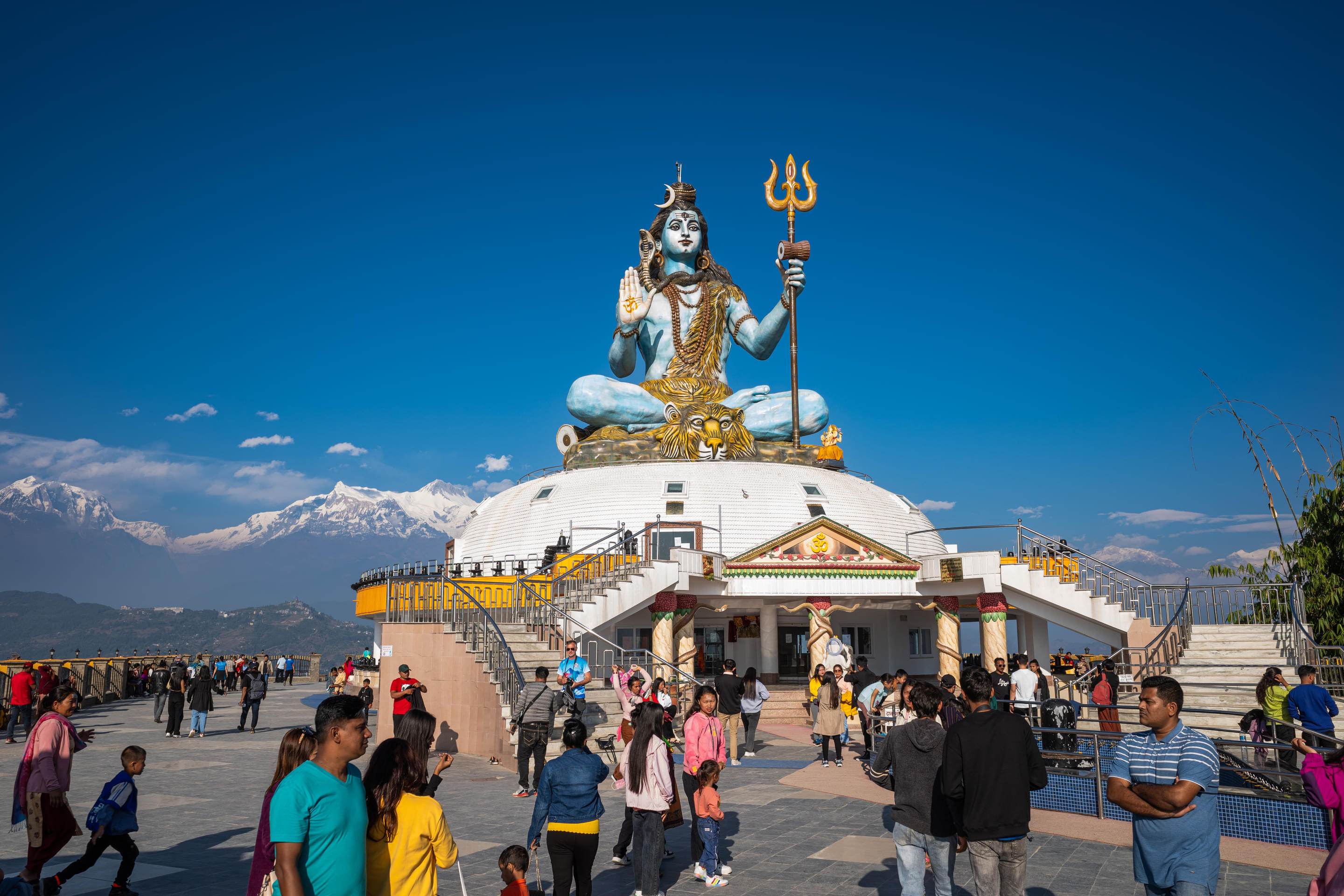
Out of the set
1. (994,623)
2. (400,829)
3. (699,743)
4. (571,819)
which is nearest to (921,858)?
(571,819)

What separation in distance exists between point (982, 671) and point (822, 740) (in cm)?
962

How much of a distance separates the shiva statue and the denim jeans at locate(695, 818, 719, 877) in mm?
27687

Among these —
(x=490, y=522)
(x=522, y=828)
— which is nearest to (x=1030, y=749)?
(x=522, y=828)

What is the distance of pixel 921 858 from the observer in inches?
263

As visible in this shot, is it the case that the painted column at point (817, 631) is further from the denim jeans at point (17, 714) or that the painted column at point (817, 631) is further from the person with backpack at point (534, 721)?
the denim jeans at point (17, 714)

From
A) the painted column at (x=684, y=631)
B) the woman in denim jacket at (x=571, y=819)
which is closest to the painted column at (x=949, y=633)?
the painted column at (x=684, y=631)

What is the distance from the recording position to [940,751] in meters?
6.75

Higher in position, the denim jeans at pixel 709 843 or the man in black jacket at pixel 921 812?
the man in black jacket at pixel 921 812

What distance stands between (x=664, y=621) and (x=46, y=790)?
18.1 m

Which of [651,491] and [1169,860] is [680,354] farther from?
[1169,860]

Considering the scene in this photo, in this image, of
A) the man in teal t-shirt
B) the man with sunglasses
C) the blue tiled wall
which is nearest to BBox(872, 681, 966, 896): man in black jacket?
the blue tiled wall

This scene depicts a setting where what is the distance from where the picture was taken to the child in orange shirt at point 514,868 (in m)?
5.68

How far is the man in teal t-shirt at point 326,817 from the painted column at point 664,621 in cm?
2094

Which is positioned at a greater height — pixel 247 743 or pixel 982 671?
pixel 982 671
